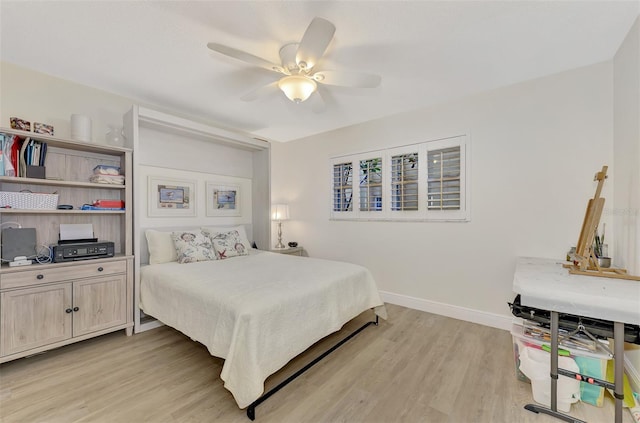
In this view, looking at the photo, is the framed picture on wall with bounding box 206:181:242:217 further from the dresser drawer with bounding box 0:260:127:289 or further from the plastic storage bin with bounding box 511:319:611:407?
the plastic storage bin with bounding box 511:319:611:407

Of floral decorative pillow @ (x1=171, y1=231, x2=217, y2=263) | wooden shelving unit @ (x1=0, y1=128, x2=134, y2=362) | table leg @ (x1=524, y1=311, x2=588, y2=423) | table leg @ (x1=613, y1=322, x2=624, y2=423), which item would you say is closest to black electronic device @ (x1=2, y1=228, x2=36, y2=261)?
wooden shelving unit @ (x1=0, y1=128, x2=134, y2=362)

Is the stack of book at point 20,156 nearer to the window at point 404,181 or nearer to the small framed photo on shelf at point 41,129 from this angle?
the small framed photo on shelf at point 41,129

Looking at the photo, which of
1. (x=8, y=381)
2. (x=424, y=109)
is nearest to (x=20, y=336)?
(x=8, y=381)

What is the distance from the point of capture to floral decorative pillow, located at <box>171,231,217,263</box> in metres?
2.95

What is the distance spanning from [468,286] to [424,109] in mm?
2157

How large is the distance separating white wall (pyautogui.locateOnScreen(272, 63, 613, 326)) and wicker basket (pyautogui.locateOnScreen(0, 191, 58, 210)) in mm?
3262

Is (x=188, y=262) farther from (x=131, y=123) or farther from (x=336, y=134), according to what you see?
(x=336, y=134)

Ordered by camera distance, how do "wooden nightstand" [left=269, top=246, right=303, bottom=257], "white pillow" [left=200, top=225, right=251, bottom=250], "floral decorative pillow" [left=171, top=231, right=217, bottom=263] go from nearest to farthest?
"floral decorative pillow" [left=171, top=231, right=217, bottom=263], "white pillow" [left=200, top=225, right=251, bottom=250], "wooden nightstand" [left=269, top=246, right=303, bottom=257]

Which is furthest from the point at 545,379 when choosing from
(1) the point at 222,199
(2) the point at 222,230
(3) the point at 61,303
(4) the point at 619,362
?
(1) the point at 222,199

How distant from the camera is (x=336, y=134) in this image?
4113mm

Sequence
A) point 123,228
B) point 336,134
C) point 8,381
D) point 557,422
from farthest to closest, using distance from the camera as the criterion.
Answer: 1. point 336,134
2. point 123,228
3. point 8,381
4. point 557,422

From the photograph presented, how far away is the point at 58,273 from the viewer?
2230mm

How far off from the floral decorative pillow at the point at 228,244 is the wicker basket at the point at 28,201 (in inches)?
58.1

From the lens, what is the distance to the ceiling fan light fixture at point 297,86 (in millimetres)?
2076
